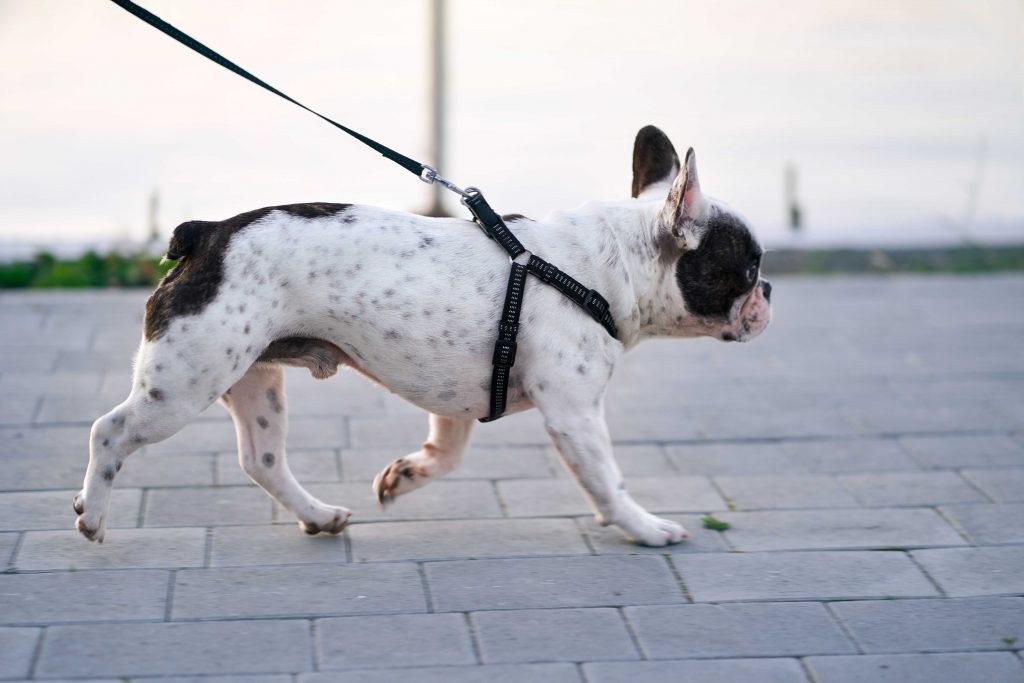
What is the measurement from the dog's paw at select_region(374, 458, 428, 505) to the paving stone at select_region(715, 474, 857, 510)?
1.25 m

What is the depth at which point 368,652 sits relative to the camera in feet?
12.8

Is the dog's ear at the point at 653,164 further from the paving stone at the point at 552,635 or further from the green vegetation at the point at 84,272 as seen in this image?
the green vegetation at the point at 84,272

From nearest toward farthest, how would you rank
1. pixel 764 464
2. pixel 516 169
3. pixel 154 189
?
pixel 764 464 → pixel 154 189 → pixel 516 169

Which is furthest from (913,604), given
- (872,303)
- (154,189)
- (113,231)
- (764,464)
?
(154,189)

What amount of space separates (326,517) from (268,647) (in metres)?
0.90

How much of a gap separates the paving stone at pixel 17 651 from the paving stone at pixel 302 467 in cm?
146

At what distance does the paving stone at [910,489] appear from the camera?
5.40 meters

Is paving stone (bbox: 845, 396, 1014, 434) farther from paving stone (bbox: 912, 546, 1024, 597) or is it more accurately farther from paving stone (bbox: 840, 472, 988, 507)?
paving stone (bbox: 912, 546, 1024, 597)

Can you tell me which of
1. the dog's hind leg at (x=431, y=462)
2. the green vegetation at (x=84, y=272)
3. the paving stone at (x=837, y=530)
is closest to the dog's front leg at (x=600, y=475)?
the paving stone at (x=837, y=530)

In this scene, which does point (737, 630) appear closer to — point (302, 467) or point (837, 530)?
point (837, 530)

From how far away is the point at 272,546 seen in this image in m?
A: 4.70

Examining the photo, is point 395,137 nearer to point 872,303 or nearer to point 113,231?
point 113,231

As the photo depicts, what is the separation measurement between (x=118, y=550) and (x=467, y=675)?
4.70 ft

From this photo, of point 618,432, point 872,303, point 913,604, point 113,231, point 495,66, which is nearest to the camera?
point 913,604
